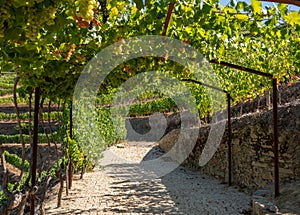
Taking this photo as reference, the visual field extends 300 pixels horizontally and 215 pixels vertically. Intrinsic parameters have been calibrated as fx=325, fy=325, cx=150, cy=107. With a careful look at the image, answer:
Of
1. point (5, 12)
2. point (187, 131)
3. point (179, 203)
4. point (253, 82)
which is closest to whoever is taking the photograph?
point (5, 12)

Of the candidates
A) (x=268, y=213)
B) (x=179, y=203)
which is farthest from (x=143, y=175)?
(x=268, y=213)

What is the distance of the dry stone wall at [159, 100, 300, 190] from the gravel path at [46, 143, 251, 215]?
468mm

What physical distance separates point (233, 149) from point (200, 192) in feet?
4.53

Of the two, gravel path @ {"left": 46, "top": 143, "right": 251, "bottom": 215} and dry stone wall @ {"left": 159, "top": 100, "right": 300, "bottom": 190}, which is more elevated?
dry stone wall @ {"left": 159, "top": 100, "right": 300, "bottom": 190}

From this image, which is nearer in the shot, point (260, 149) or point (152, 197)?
point (260, 149)

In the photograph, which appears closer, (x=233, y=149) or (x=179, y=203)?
(x=179, y=203)

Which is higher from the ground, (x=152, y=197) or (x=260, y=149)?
(x=260, y=149)

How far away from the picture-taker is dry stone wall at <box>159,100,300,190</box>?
565 centimetres

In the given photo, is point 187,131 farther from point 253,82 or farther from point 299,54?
point 299,54

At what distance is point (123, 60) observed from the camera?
4758 mm

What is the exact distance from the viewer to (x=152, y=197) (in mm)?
6805

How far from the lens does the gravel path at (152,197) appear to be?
5.69 meters

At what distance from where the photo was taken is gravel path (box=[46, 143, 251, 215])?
5688 mm

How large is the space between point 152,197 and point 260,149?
7.95 ft
